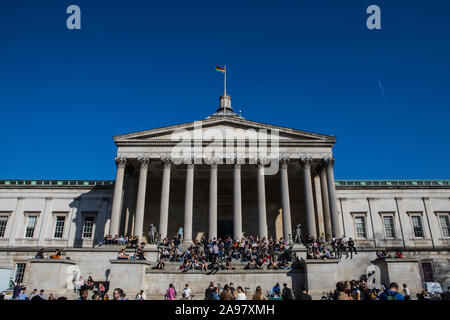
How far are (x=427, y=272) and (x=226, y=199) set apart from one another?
23188 millimetres

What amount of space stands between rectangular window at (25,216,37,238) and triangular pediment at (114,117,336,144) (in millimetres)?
16783

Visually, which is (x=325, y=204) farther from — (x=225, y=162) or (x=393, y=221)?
(x=393, y=221)

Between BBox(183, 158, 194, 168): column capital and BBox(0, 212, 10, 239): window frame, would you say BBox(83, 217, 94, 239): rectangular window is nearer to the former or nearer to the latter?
BBox(0, 212, 10, 239): window frame

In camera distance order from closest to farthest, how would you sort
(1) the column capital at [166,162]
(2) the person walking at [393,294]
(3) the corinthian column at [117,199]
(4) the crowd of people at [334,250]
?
(2) the person walking at [393,294]
(4) the crowd of people at [334,250]
(3) the corinthian column at [117,199]
(1) the column capital at [166,162]

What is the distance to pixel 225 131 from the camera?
3444 cm

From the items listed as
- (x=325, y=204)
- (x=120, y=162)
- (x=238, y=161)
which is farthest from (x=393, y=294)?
(x=120, y=162)

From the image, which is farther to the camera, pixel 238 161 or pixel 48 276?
pixel 238 161

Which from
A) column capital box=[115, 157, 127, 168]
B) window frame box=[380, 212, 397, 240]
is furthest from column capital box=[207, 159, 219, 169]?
window frame box=[380, 212, 397, 240]

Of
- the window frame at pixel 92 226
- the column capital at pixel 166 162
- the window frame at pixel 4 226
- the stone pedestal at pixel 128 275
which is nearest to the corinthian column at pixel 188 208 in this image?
the column capital at pixel 166 162

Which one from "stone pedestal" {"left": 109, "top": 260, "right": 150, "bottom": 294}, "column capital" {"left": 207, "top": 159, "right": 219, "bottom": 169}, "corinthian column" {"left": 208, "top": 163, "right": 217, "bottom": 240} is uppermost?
"column capital" {"left": 207, "top": 159, "right": 219, "bottom": 169}

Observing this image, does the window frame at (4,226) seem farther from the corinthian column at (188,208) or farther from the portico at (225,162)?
the corinthian column at (188,208)

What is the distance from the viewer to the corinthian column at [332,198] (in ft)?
102

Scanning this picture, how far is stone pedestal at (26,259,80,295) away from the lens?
2192cm

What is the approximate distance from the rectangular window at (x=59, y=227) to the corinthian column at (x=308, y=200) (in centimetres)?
2888
